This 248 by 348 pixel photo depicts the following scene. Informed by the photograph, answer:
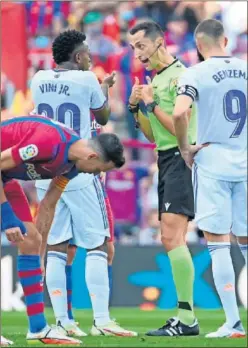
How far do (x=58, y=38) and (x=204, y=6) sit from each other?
8.69 meters

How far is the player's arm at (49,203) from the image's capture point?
24.4ft

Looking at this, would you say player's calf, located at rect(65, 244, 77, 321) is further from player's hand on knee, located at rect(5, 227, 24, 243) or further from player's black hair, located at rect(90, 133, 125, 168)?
player's black hair, located at rect(90, 133, 125, 168)

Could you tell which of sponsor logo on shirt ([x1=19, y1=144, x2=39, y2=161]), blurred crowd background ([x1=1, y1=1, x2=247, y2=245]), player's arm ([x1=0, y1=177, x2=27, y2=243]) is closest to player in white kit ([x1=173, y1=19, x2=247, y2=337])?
sponsor logo on shirt ([x1=19, y1=144, x2=39, y2=161])

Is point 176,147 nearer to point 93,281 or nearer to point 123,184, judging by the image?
point 93,281

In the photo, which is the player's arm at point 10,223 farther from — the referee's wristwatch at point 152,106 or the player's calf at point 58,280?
the referee's wristwatch at point 152,106

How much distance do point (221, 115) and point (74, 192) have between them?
126 cm

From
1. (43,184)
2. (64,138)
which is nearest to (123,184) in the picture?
(43,184)

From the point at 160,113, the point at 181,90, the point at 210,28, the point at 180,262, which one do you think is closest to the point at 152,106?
the point at 160,113

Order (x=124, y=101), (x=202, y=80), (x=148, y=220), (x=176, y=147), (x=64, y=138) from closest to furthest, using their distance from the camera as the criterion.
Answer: (x=64, y=138)
(x=202, y=80)
(x=176, y=147)
(x=148, y=220)
(x=124, y=101)

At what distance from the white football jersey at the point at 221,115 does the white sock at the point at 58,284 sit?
4.11ft

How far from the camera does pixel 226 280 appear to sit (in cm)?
796

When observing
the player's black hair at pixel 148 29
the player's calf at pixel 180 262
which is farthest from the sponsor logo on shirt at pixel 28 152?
the player's black hair at pixel 148 29

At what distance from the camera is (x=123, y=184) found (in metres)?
15.0

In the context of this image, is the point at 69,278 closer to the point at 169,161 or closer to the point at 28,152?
the point at 169,161
